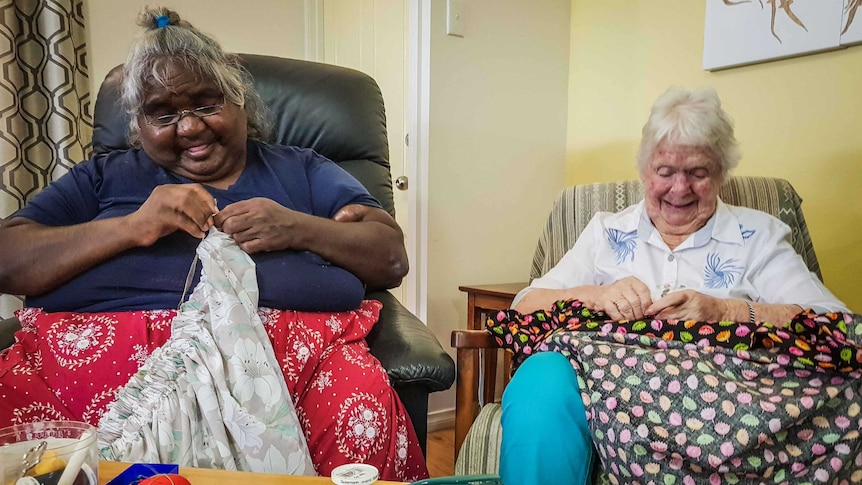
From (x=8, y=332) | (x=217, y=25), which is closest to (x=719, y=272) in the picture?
(x=8, y=332)

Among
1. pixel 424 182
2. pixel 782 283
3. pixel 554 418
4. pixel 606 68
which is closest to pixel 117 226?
pixel 554 418

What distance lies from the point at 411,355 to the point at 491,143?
121cm

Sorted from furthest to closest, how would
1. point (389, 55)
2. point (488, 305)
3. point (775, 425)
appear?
point (389, 55) → point (488, 305) → point (775, 425)

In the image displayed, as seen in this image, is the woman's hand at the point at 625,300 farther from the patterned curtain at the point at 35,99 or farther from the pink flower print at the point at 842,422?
the patterned curtain at the point at 35,99

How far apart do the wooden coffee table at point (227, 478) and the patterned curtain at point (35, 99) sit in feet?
4.57

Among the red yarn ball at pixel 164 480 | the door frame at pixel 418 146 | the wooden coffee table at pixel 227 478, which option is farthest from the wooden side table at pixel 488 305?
the red yarn ball at pixel 164 480

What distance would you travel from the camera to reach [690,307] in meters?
1.07

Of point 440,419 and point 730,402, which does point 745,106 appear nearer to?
point 730,402

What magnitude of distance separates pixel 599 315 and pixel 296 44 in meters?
2.08

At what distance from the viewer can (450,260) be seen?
2.01 meters

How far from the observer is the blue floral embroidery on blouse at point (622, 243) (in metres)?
1.30

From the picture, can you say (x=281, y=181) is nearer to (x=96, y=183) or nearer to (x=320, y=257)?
(x=320, y=257)

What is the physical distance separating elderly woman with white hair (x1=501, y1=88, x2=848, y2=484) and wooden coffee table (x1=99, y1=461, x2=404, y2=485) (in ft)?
1.39

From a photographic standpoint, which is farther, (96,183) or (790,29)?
(790,29)
